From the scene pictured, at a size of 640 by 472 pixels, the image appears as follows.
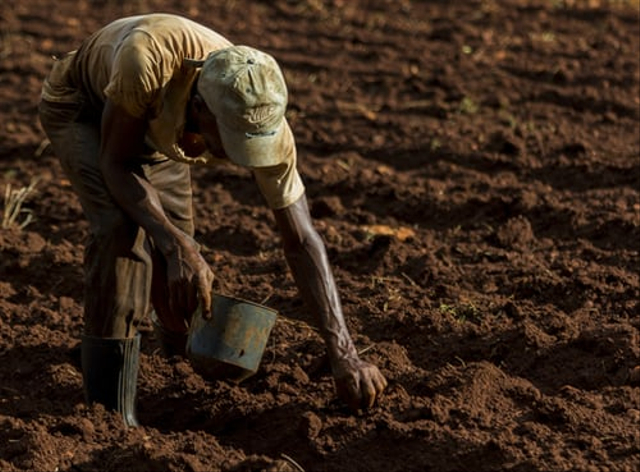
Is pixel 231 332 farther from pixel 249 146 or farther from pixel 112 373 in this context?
pixel 249 146

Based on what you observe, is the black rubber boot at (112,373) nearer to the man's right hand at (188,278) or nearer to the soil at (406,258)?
the soil at (406,258)

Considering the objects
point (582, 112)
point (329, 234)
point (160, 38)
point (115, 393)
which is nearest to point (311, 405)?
point (115, 393)

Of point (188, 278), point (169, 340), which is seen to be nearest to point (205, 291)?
point (188, 278)

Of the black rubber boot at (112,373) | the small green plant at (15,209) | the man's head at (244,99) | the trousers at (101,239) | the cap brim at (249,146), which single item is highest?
the man's head at (244,99)

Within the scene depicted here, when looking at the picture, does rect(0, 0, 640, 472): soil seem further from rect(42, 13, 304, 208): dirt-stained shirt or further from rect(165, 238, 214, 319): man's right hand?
rect(42, 13, 304, 208): dirt-stained shirt

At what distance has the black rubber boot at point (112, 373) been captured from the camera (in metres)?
5.18

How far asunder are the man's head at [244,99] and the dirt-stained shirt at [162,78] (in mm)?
152

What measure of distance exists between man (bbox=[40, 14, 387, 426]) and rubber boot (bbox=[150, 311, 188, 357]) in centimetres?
43

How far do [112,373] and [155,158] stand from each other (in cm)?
80

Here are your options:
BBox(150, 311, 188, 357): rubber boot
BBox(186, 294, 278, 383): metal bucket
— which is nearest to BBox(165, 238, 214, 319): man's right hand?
BBox(186, 294, 278, 383): metal bucket

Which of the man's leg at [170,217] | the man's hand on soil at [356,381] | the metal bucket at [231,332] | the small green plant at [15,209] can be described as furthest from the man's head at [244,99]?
the small green plant at [15,209]

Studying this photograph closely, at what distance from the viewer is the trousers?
5.05m

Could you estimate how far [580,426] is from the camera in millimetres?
4988

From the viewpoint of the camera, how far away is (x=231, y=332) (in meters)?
4.93
